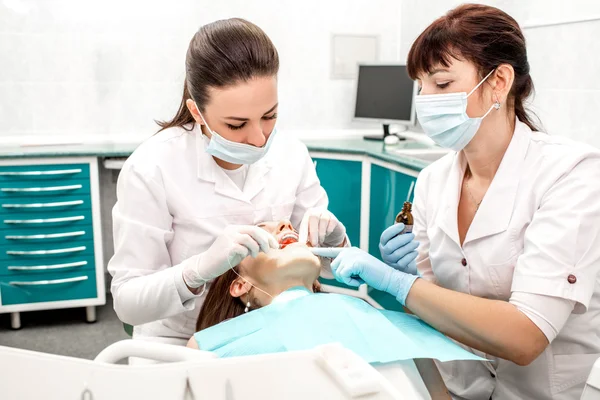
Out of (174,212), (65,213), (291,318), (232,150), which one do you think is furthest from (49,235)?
(291,318)

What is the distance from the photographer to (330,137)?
14.4ft

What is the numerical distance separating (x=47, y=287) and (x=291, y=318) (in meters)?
2.49

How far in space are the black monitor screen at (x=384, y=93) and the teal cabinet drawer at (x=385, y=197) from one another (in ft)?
1.86

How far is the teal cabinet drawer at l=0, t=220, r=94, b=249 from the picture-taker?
3.37m

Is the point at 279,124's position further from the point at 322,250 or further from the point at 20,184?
the point at 322,250

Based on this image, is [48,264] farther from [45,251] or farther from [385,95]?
[385,95]

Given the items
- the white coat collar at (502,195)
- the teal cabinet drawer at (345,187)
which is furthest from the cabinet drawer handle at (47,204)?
the white coat collar at (502,195)

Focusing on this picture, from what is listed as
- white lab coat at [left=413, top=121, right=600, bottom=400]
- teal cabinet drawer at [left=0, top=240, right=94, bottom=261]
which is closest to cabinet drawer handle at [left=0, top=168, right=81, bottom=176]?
teal cabinet drawer at [left=0, top=240, right=94, bottom=261]

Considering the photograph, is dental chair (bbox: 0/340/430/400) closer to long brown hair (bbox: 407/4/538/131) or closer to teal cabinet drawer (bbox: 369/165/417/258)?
long brown hair (bbox: 407/4/538/131)

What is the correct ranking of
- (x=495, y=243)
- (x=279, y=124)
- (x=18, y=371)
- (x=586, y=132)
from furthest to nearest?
(x=279, y=124) → (x=586, y=132) → (x=495, y=243) → (x=18, y=371)

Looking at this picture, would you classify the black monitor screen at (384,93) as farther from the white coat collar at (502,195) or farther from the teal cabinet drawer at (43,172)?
the white coat collar at (502,195)

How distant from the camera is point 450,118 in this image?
1519 mm

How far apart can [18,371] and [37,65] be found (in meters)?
3.40

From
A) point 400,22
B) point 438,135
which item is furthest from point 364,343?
point 400,22
